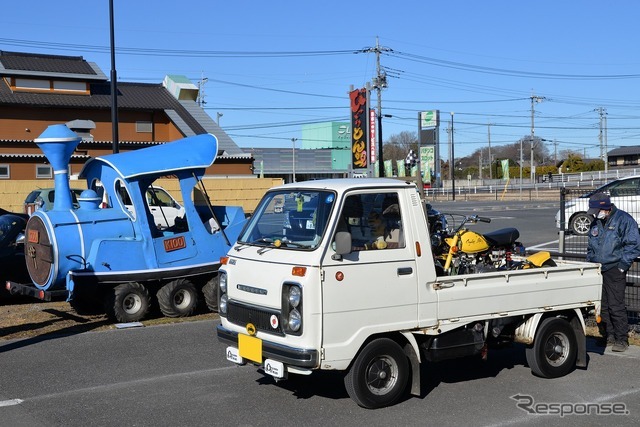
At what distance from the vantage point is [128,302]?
1147 cm

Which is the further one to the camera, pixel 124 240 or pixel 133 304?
pixel 133 304

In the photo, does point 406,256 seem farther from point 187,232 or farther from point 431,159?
point 431,159

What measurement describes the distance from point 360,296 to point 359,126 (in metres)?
36.9

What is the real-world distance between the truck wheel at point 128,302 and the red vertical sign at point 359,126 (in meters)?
32.0

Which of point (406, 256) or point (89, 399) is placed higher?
point (406, 256)

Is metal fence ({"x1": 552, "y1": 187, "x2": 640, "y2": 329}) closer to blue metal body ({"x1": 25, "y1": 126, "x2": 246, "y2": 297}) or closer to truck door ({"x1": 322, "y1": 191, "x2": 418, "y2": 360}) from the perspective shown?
truck door ({"x1": 322, "y1": 191, "x2": 418, "y2": 360})


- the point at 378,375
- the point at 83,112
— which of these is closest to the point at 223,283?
the point at 378,375

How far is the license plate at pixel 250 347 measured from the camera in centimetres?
661

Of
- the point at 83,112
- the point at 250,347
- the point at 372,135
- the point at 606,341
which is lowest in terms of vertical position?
the point at 606,341

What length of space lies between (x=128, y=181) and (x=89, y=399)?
494cm

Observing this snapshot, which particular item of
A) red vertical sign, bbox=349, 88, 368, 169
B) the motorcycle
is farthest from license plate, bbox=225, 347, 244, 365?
red vertical sign, bbox=349, 88, 368, 169

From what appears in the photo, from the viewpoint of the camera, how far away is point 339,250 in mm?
6297

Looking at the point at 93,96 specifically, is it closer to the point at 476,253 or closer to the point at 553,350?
the point at 476,253

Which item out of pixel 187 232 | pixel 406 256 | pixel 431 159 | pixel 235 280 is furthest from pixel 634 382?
pixel 431 159
